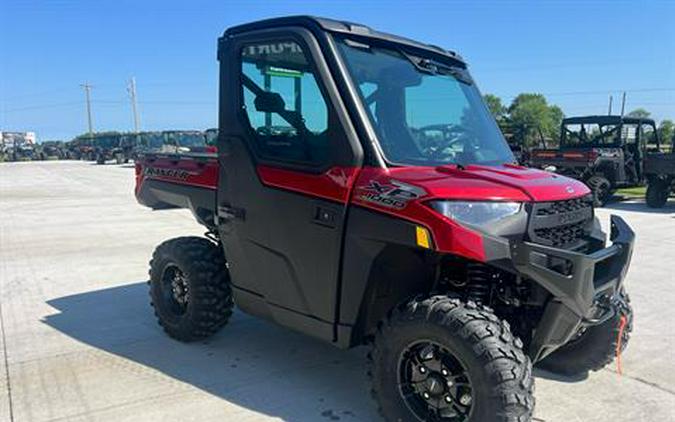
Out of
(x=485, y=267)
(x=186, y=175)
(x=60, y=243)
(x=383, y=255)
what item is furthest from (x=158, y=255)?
(x=60, y=243)

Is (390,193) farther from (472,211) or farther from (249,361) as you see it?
(249,361)

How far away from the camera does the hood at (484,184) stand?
2.83 meters

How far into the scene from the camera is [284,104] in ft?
11.5

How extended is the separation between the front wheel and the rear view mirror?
1444 mm

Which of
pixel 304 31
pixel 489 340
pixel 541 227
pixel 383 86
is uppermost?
pixel 304 31

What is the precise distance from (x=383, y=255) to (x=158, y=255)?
2303mm

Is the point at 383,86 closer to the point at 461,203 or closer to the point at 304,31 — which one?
the point at 304,31

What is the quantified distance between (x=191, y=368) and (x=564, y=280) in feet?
8.53

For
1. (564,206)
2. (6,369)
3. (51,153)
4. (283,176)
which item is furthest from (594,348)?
(51,153)

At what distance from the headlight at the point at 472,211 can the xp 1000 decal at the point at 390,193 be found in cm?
13

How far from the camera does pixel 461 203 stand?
2799 millimetres

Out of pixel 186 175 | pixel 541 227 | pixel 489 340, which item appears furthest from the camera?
pixel 186 175

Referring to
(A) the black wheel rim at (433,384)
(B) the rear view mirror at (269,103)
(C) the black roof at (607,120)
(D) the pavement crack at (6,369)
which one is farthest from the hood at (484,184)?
(C) the black roof at (607,120)

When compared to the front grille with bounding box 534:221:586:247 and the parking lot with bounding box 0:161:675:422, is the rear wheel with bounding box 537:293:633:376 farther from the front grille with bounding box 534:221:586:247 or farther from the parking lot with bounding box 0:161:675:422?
the front grille with bounding box 534:221:586:247
